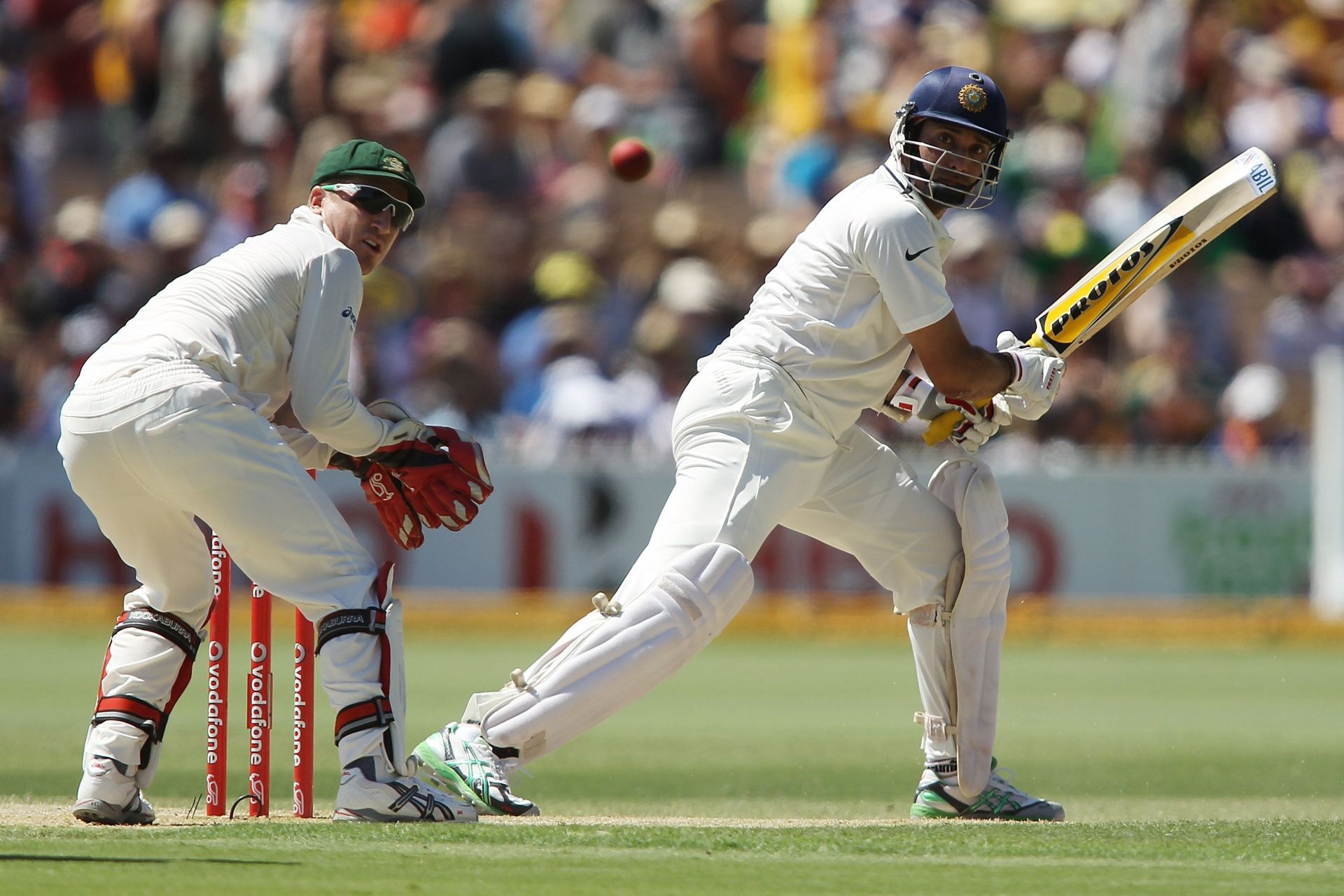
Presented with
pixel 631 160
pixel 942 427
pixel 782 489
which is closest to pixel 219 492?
pixel 782 489

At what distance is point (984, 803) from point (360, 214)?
2.43 meters

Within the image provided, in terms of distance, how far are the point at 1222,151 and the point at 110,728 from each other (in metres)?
10.8

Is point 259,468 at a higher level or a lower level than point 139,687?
higher

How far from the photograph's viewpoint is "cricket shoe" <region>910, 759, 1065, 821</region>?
5703 millimetres

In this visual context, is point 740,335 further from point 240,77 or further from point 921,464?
point 240,77

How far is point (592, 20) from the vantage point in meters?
15.1

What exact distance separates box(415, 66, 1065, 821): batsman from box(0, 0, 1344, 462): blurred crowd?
6.40m

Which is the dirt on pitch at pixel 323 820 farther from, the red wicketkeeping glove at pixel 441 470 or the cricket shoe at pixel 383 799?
the red wicketkeeping glove at pixel 441 470

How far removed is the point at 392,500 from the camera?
5.55 metres

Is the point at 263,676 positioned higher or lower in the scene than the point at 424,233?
Result: lower

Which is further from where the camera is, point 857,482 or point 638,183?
point 638,183

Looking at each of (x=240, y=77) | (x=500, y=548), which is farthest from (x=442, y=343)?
(x=240, y=77)

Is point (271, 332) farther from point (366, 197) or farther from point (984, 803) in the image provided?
point (984, 803)

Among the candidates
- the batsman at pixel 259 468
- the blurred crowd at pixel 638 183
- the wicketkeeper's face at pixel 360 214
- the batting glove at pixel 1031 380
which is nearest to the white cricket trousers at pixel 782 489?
the batting glove at pixel 1031 380
